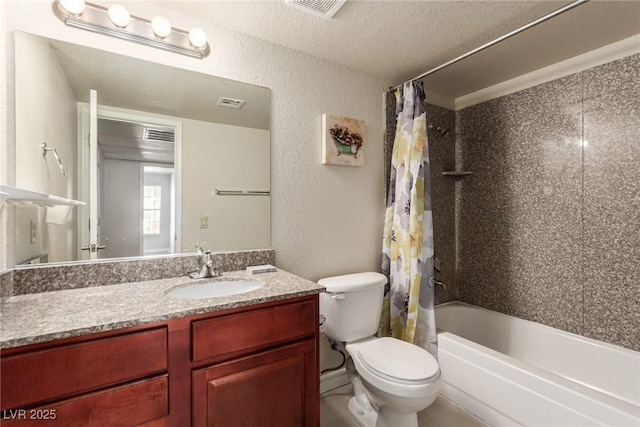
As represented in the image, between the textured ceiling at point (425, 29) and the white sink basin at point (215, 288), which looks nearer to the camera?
the white sink basin at point (215, 288)

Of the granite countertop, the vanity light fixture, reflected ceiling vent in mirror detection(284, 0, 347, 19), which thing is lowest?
the granite countertop

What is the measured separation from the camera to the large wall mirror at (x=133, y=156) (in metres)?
1.26

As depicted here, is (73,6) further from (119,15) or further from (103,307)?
(103,307)

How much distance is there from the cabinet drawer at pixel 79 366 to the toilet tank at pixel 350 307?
974 mm

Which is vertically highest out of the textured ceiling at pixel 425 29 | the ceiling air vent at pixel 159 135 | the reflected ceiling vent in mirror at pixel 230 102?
the textured ceiling at pixel 425 29

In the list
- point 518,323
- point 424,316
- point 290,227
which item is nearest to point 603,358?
point 518,323

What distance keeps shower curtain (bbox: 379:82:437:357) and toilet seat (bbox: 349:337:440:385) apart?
13.7 inches

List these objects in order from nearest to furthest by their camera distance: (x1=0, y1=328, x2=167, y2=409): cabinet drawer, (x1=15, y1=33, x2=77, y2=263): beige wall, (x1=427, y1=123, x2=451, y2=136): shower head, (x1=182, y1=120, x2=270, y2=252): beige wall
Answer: (x1=0, y1=328, x2=167, y2=409): cabinet drawer → (x1=15, y1=33, x2=77, y2=263): beige wall → (x1=182, y1=120, x2=270, y2=252): beige wall → (x1=427, y1=123, x2=451, y2=136): shower head

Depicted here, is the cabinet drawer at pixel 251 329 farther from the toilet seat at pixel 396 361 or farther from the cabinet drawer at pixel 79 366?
the toilet seat at pixel 396 361

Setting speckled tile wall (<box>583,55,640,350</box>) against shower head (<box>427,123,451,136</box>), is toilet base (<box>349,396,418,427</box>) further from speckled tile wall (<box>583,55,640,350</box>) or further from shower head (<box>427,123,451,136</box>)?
shower head (<box>427,123,451,136</box>)

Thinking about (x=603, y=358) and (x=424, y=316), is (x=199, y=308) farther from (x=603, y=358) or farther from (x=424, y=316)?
(x=603, y=358)

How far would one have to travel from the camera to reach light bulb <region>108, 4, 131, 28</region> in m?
1.34

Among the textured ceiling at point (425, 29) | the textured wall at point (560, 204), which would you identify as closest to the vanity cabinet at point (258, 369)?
the textured ceiling at point (425, 29)

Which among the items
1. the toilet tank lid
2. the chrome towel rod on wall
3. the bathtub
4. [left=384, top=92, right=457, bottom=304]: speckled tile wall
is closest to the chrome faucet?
the chrome towel rod on wall
